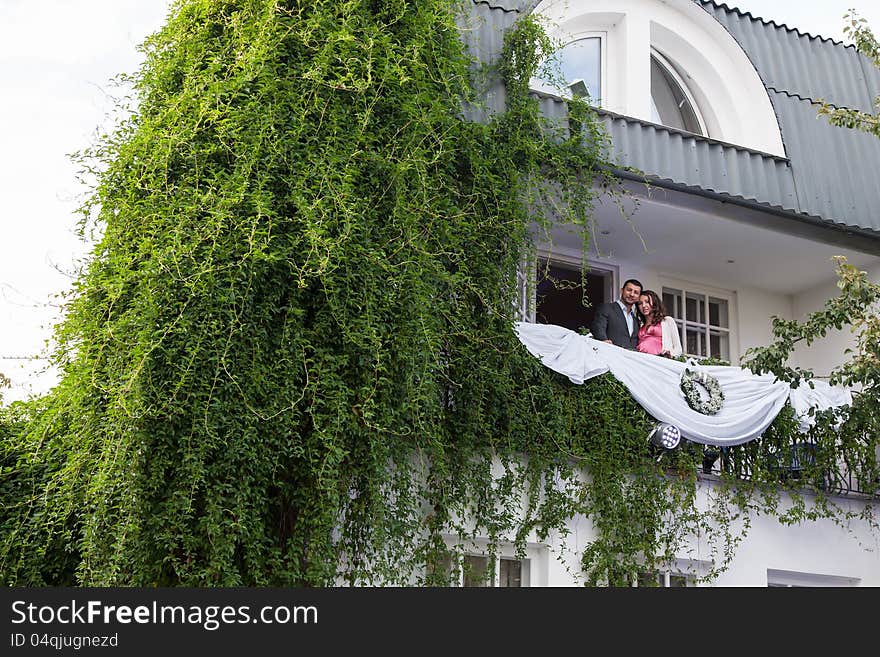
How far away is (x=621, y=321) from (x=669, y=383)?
3.54 ft

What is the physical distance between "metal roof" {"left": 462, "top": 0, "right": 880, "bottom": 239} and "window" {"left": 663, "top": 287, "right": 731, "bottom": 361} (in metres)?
1.93

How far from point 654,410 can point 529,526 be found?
1.64 meters

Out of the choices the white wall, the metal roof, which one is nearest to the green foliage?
the metal roof

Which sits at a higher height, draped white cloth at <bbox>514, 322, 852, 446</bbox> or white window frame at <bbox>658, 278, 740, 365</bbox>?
white window frame at <bbox>658, 278, 740, 365</bbox>

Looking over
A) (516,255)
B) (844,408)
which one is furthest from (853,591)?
(516,255)

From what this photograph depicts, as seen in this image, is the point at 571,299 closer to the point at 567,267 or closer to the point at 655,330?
the point at 567,267

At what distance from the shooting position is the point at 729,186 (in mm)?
10695

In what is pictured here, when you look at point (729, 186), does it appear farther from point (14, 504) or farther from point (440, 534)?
point (14, 504)

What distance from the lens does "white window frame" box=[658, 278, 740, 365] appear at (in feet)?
40.3

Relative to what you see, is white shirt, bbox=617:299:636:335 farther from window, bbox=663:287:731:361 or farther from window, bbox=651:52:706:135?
window, bbox=651:52:706:135

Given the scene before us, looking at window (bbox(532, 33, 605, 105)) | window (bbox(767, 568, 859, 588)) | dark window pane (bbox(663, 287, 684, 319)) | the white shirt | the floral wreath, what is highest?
window (bbox(532, 33, 605, 105))

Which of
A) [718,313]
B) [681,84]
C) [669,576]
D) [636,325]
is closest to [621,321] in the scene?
[636,325]

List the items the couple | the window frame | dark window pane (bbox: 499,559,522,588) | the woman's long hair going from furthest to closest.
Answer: the window frame < the woman's long hair < the couple < dark window pane (bbox: 499,559,522,588)

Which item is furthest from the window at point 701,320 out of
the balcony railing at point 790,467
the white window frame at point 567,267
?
the balcony railing at point 790,467
